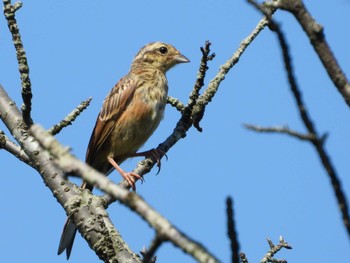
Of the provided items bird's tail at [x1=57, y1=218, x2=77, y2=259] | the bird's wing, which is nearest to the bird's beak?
the bird's wing

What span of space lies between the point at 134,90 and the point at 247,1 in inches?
239

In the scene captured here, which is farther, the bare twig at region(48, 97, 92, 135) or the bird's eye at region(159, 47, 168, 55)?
the bird's eye at region(159, 47, 168, 55)

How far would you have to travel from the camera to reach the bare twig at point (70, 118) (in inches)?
199

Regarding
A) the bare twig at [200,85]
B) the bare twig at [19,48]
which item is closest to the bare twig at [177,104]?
the bare twig at [200,85]

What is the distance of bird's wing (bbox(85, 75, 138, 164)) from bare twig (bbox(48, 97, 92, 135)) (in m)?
2.53

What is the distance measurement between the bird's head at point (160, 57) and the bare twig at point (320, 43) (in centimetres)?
672

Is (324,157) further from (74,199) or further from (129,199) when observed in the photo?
(74,199)

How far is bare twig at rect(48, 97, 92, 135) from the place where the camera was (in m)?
5.06

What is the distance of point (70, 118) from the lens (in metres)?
5.12

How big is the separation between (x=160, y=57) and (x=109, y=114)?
122 centimetres

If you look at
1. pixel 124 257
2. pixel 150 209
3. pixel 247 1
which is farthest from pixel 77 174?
pixel 124 257

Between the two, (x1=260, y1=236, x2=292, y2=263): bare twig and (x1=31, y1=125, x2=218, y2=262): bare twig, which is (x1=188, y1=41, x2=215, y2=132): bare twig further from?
(x1=31, y1=125, x2=218, y2=262): bare twig

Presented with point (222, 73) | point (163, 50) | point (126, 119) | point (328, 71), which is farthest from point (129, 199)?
point (163, 50)

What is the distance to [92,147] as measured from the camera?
25.5 ft
